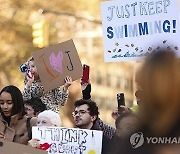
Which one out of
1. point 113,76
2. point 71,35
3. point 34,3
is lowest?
point 113,76

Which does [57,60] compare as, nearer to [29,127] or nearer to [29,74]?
[29,74]

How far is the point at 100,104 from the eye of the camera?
493 centimetres

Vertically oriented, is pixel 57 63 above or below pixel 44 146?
above

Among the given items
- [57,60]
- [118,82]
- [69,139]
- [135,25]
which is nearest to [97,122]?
[69,139]

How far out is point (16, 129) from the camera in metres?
4.64

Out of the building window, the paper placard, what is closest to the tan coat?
the paper placard

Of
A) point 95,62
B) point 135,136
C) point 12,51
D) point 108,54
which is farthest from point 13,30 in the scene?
point 135,136

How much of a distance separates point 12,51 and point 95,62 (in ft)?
3.62

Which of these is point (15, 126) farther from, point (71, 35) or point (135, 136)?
point (135, 136)

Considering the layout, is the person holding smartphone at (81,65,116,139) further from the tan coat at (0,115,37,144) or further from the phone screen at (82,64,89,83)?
the tan coat at (0,115,37,144)

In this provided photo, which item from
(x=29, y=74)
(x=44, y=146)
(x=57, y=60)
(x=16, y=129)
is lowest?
(x=44, y=146)

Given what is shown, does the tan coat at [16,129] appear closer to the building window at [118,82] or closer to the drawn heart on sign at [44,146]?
the drawn heart on sign at [44,146]

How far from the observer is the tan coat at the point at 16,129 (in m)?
4.57

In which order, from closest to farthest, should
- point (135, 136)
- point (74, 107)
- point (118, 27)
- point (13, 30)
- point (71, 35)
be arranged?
1. point (135, 136)
2. point (118, 27)
3. point (74, 107)
4. point (71, 35)
5. point (13, 30)
